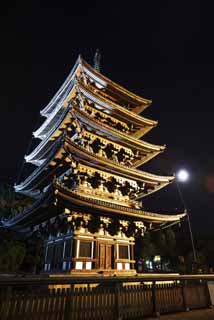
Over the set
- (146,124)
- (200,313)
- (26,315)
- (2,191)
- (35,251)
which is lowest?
(200,313)

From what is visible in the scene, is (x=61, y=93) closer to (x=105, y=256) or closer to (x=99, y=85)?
(x=99, y=85)

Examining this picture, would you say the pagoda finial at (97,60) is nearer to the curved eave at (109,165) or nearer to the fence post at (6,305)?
the curved eave at (109,165)

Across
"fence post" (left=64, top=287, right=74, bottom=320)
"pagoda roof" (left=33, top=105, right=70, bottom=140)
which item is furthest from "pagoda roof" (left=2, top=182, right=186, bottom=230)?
"pagoda roof" (left=33, top=105, right=70, bottom=140)

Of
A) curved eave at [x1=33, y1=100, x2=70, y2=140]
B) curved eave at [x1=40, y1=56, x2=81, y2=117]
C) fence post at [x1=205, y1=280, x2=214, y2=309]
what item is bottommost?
fence post at [x1=205, y1=280, x2=214, y2=309]

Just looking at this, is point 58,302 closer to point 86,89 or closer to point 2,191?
point 86,89

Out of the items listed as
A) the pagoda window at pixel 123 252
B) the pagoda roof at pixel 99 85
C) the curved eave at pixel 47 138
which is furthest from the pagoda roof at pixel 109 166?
the pagoda roof at pixel 99 85

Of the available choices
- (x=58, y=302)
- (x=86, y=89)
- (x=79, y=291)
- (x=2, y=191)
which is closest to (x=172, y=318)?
(x=79, y=291)

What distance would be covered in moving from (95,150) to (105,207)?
5.38 metres

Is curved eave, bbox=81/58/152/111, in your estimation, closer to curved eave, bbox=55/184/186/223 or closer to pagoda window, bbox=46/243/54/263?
curved eave, bbox=55/184/186/223

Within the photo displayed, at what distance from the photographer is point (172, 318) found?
746 cm

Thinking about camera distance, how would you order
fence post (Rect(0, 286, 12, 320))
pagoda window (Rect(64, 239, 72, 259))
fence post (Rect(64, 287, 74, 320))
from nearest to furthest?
fence post (Rect(0, 286, 12, 320))
fence post (Rect(64, 287, 74, 320))
pagoda window (Rect(64, 239, 72, 259))

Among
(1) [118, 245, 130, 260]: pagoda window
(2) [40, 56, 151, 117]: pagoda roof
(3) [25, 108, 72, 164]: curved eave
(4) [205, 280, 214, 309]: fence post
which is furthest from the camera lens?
(2) [40, 56, 151, 117]: pagoda roof

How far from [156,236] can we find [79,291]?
35937mm

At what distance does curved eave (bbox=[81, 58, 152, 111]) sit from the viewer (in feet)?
57.4
